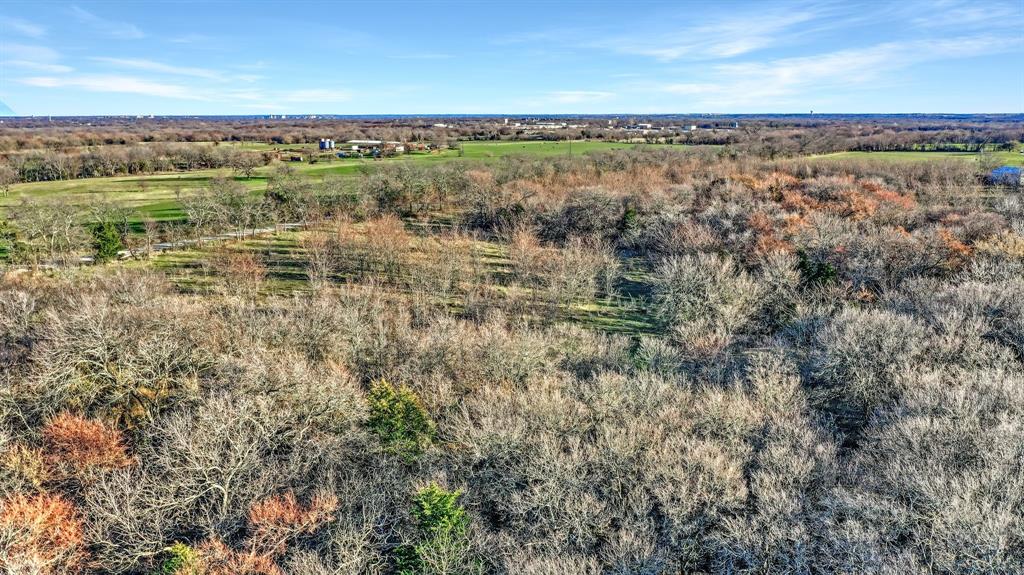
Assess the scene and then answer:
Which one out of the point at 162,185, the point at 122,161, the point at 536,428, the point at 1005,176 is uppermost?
the point at 122,161

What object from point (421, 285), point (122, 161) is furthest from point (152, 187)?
point (421, 285)

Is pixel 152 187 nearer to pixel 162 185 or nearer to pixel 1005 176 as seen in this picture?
pixel 162 185

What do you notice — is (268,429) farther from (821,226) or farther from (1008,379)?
(821,226)

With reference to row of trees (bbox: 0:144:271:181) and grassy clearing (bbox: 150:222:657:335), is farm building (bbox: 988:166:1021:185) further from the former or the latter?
row of trees (bbox: 0:144:271:181)

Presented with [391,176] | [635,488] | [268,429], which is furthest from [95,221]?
[635,488]

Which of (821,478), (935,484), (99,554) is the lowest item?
(99,554)

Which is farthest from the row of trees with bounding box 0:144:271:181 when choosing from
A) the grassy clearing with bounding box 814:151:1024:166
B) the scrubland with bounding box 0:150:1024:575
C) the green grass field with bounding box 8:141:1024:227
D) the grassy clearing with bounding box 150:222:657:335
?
the grassy clearing with bounding box 814:151:1024:166
